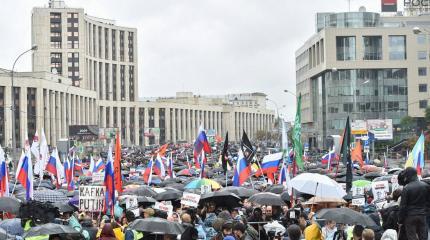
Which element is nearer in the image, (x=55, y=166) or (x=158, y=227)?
(x=158, y=227)

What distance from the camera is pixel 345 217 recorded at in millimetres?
11883

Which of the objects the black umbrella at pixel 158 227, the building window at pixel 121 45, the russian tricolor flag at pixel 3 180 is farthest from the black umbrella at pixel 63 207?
the building window at pixel 121 45

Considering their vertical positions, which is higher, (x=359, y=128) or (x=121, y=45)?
(x=121, y=45)

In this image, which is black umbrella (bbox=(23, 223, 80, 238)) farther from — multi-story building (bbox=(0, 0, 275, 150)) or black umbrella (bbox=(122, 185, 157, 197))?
multi-story building (bbox=(0, 0, 275, 150))

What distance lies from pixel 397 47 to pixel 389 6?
9392 mm

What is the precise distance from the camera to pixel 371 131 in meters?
71.9

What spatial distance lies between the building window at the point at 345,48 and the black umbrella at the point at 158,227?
7661 cm

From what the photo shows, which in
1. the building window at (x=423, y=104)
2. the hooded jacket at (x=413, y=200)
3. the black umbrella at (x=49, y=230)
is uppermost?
the building window at (x=423, y=104)

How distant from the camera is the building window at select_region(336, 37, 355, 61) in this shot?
285 feet

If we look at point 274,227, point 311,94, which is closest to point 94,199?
point 274,227

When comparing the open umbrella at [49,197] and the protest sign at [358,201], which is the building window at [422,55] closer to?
the open umbrella at [49,197]

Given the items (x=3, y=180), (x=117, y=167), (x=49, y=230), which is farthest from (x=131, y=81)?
(x=49, y=230)

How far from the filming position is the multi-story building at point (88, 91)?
10481 cm

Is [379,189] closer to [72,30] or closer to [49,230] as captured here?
[49,230]
